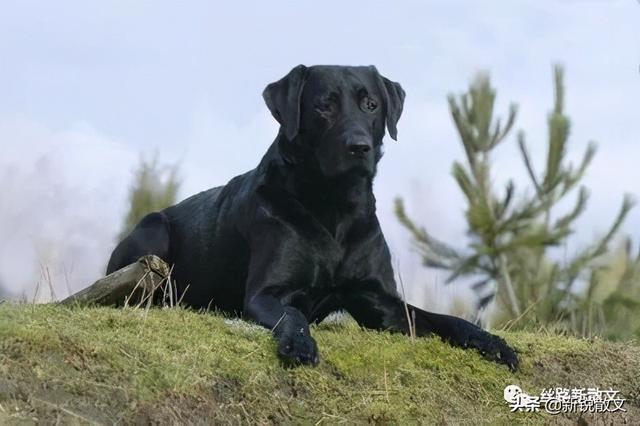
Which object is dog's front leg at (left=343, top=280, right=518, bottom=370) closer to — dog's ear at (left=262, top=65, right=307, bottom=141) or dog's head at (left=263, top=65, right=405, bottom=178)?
dog's head at (left=263, top=65, right=405, bottom=178)

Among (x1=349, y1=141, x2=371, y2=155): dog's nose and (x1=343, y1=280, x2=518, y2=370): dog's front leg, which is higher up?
(x1=349, y1=141, x2=371, y2=155): dog's nose

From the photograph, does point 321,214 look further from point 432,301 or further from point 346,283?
point 432,301

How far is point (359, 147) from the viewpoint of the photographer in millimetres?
4859

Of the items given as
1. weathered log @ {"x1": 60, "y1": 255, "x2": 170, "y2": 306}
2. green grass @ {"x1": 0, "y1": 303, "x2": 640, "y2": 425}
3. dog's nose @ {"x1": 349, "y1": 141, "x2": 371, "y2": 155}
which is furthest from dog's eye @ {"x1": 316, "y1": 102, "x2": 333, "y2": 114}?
weathered log @ {"x1": 60, "y1": 255, "x2": 170, "y2": 306}

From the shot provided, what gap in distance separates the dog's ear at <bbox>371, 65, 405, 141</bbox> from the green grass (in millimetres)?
1109

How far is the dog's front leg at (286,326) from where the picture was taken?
4.41m

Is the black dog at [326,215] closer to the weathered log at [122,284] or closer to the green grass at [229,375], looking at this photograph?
the green grass at [229,375]

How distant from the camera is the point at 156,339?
4.44m

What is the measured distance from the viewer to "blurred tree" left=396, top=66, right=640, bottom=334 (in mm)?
12211

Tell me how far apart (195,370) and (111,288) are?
1.40m

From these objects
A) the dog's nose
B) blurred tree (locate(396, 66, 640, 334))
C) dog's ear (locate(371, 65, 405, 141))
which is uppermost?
dog's ear (locate(371, 65, 405, 141))

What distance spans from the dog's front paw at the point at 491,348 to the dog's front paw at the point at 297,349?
0.98m

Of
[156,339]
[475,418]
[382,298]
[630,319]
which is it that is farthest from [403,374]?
[630,319]

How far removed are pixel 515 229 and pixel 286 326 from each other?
27.4ft
